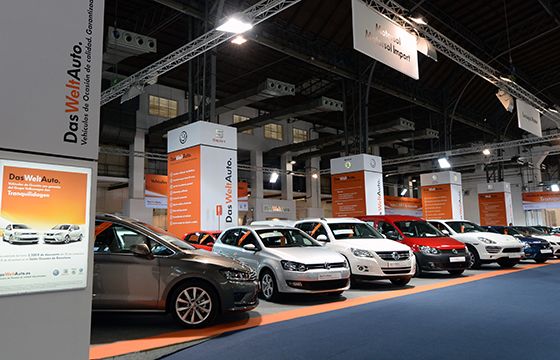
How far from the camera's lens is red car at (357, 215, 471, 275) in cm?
948

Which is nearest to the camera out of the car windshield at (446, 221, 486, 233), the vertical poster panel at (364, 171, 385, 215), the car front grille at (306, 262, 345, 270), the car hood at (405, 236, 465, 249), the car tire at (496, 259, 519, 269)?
the car front grille at (306, 262, 345, 270)

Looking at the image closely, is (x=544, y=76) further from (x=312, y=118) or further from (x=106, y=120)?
(x=106, y=120)

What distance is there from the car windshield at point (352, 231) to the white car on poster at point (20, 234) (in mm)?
6497

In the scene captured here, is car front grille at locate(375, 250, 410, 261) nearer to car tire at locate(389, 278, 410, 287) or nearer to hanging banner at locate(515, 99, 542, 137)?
car tire at locate(389, 278, 410, 287)

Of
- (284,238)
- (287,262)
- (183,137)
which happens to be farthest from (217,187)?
(287,262)

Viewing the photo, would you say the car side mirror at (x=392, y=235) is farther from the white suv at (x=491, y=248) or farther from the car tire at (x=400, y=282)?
the white suv at (x=491, y=248)

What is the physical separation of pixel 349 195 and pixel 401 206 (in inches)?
632

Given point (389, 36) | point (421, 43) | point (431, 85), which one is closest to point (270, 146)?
point (431, 85)

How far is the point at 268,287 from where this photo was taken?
704cm

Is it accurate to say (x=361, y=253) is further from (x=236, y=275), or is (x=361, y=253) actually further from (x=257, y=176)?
(x=257, y=176)

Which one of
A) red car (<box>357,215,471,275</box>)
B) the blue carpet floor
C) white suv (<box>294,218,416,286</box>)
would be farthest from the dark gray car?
red car (<box>357,215,471,275</box>)

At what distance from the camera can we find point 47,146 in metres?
3.26

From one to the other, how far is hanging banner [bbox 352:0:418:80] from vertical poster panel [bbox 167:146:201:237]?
5.78 metres

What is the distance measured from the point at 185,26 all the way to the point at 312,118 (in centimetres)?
1445
